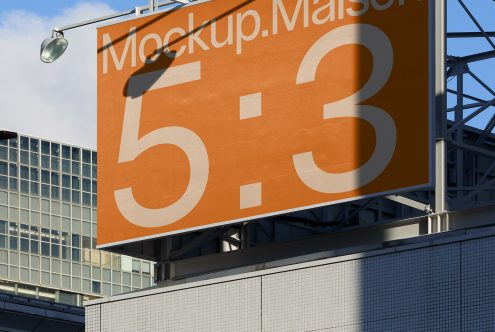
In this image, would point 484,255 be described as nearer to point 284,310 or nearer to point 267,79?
point 284,310

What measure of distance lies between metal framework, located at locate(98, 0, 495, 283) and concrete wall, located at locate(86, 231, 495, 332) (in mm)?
1528

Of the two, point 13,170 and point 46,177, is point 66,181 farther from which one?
point 13,170

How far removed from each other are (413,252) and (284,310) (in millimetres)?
4082

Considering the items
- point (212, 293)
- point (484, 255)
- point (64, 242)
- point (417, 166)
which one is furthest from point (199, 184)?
point (64, 242)

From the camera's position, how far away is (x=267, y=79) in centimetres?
4606

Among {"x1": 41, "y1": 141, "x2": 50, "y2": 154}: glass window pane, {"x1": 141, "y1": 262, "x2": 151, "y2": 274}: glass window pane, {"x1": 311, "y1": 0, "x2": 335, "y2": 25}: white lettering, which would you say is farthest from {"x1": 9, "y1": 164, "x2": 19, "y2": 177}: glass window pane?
{"x1": 311, "y1": 0, "x2": 335, "y2": 25}: white lettering

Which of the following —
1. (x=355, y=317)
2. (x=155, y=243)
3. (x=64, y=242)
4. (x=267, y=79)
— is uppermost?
(x=64, y=242)

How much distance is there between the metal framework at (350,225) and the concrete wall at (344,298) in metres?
1.53

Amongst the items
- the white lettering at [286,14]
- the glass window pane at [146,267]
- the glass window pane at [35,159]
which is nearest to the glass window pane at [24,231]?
the glass window pane at [35,159]

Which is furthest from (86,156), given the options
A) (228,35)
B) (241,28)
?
(241,28)

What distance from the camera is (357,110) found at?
145ft

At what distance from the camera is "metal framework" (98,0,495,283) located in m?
43.4

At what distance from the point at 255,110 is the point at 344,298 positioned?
6.27 metres

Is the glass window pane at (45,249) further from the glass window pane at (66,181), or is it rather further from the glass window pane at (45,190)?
the glass window pane at (66,181)
